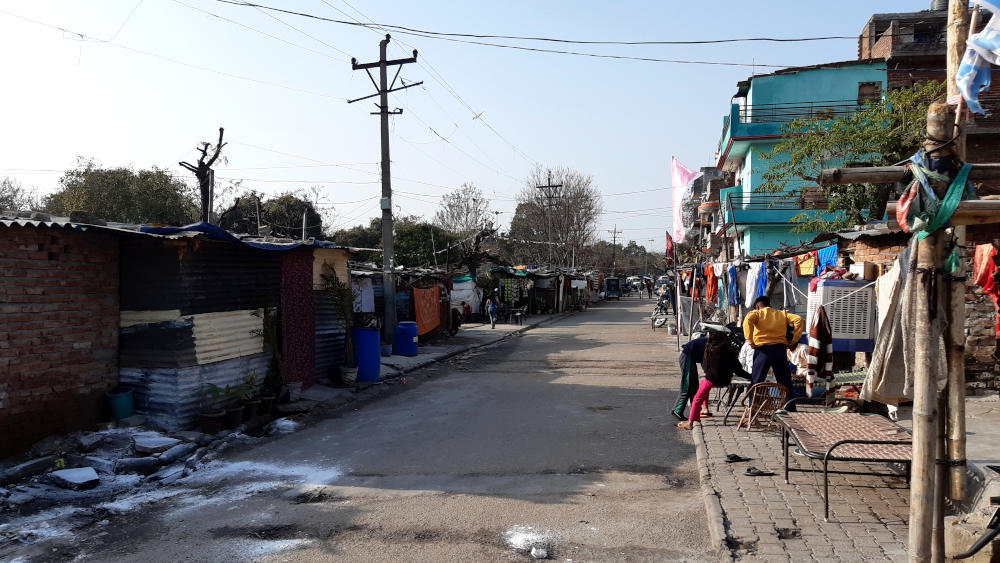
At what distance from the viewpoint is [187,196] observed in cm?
2977

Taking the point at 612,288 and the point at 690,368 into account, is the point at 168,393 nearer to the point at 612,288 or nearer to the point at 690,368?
the point at 690,368

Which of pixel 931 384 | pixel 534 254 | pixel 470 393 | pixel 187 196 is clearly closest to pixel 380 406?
pixel 470 393

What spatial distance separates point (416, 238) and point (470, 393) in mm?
26740

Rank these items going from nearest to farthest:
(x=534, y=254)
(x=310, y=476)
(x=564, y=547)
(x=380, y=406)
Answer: (x=564, y=547)
(x=310, y=476)
(x=380, y=406)
(x=534, y=254)

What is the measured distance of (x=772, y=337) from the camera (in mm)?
8695

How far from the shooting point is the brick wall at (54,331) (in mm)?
7785

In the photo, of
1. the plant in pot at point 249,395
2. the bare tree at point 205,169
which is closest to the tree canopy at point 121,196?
the bare tree at point 205,169

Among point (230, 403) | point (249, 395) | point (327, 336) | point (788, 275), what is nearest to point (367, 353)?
point (327, 336)

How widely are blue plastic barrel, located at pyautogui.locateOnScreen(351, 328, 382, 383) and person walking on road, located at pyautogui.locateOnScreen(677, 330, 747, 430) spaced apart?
735cm

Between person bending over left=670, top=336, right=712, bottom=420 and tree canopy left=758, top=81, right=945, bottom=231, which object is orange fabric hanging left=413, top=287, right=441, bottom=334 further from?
person bending over left=670, top=336, right=712, bottom=420

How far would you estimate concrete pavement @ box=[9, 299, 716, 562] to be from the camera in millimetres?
5316

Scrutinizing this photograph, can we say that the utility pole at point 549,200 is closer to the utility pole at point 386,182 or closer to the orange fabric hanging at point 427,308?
the orange fabric hanging at point 427,308

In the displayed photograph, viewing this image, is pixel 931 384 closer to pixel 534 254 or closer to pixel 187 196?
pixel 187 196

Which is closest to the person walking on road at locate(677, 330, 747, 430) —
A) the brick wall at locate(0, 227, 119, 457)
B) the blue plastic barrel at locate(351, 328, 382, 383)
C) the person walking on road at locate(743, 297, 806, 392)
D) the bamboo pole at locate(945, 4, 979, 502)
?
the person walking on road at locate(743, 297, 806, 392)
